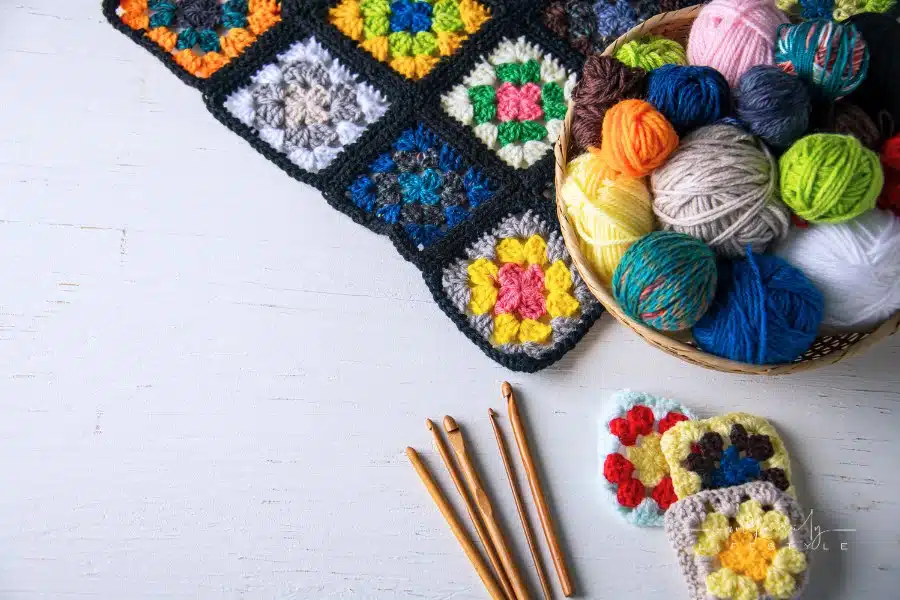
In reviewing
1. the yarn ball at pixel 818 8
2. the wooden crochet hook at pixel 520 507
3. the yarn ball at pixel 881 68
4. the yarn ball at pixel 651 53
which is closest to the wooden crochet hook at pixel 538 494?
the wooden crochet hook at pixel 520 507

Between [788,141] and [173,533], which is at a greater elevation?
[788,141]

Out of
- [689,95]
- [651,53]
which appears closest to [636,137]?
[689,95]

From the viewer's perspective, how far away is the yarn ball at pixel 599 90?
0.91 m

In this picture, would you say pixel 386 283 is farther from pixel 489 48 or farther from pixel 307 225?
pixel 489 48

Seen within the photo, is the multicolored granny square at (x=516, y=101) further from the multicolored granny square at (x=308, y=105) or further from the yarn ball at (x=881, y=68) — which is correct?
the yarn ball at (x=881, y=68)

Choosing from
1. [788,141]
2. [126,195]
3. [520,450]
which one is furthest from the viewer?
[126,195]

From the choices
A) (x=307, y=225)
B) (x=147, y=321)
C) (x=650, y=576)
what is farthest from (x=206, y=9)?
(x=650, y=576)

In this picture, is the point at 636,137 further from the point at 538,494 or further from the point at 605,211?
the point at 538,494

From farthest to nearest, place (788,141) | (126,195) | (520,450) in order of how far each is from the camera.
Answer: (126,195)
(520,450)
(788,141)

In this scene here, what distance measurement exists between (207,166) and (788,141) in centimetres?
81

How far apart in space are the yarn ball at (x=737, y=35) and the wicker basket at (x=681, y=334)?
3.2 inches

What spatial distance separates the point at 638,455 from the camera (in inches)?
38.9

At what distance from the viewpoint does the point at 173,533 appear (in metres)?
0.97

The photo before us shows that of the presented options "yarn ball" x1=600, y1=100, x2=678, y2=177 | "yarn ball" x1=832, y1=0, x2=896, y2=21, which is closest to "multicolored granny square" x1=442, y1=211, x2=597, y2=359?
"yarn ball" x1=600, y1=100, x2=678, y2=177
